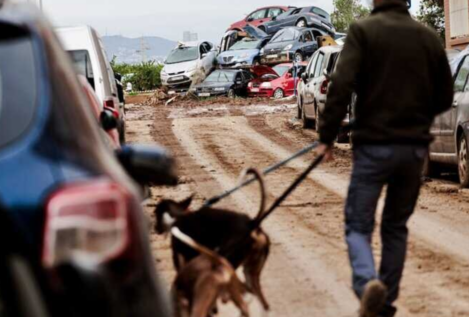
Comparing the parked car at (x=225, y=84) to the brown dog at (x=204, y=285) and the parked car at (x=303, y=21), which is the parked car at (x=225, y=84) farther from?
the brown dog at (x=204, y=285)

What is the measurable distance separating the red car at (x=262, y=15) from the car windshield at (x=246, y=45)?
17.4 ft

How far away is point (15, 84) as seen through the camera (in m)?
3.86

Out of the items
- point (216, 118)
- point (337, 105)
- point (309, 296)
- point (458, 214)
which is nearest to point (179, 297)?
point (337, 105)

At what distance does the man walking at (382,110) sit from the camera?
6961 millimetres

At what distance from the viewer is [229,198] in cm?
1467

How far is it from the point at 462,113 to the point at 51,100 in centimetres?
1169

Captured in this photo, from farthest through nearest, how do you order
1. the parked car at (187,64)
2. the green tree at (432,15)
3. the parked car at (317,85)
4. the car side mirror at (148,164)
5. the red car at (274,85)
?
1. the green tree at (432,15)
2. the parked car at (187,64)
3. the red car at (274,85)
4. the parked car at (317,85)
5. the car side mirror at (148,164)

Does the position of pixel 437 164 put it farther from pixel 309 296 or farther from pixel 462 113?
pixel 309 296

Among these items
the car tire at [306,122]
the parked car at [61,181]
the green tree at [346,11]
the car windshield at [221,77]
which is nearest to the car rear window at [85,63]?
the parked car at [61,181]

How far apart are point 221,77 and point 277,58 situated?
10.9ft

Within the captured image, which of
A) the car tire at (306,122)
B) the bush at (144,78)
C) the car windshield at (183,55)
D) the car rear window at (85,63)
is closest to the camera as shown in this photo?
the car rear window at (85,63)

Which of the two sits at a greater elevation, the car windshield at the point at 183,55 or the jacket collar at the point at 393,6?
the jacket collar at the point at 393,6

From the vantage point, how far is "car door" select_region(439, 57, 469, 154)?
1545 centimetres

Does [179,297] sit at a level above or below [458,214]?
above
